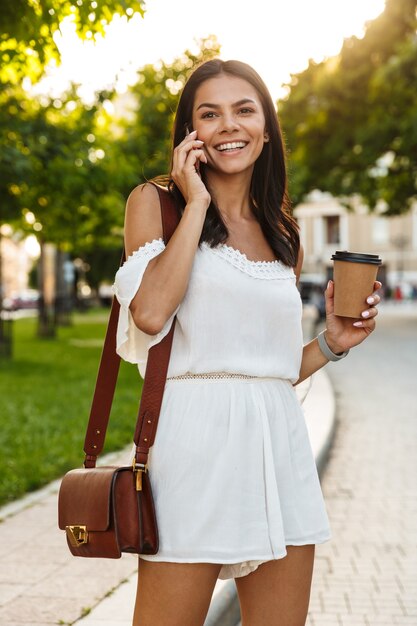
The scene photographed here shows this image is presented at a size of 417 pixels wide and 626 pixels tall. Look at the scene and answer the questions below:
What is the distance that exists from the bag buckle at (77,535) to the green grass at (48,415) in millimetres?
4534

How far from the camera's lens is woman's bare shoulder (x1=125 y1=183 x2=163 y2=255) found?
8.13ft

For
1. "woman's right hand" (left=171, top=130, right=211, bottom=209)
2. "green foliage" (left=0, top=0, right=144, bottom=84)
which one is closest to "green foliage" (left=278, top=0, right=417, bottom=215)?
"green foliage" (left=0, top=0, right=144, bottom=84)

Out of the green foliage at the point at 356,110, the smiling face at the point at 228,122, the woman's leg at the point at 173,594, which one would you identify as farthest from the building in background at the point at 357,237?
the woman's leg at the point at 173,594

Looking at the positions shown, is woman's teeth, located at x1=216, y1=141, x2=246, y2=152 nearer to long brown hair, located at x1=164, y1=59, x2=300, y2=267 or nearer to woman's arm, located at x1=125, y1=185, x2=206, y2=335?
long brown hair, located at x1=164, y1=59, x2=300, y2=267

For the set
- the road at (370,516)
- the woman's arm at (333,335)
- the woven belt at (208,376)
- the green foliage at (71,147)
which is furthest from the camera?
the green foliage at (71,147)

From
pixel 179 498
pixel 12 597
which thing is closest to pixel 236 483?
pixel 179 498

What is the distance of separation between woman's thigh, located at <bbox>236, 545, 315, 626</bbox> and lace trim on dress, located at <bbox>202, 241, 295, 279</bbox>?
72cm

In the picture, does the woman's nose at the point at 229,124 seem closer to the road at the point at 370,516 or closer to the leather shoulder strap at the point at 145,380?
the leather shoulder strap at the point at 145,380

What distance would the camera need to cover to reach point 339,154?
3177cm

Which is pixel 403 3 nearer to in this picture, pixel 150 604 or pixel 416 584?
pixel 416 584

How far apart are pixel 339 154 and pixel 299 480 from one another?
30.0 meters

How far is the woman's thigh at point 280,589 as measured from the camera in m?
2.51

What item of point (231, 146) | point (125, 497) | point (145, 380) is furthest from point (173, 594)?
point (231, 146)

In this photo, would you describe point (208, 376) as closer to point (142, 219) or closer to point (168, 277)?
point (168, 277)
